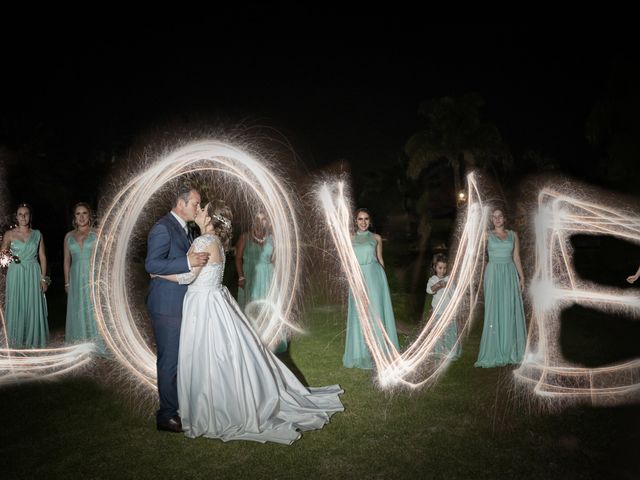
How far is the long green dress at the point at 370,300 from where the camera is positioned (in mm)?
8695

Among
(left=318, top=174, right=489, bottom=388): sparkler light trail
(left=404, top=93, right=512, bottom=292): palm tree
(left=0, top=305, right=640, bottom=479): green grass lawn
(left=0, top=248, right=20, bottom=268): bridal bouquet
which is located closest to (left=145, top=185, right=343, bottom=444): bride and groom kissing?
(left=0, top=305, right=640, bottom=479): green grass lawn

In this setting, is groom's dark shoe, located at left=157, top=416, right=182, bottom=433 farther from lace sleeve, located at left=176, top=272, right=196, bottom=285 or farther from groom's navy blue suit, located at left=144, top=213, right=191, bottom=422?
lace sleeve, located at left=176, top=272, right=196, bottom=285

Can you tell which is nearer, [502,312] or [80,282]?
[502,312]

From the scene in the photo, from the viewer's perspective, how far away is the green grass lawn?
5.20 meters

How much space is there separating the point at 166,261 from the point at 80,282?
4785mm

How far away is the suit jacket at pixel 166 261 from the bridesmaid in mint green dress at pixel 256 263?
11.8 feet

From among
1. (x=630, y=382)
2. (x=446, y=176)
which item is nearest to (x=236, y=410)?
(x=630, y=382)

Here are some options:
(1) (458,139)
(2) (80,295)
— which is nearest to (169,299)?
(2) (80,295)

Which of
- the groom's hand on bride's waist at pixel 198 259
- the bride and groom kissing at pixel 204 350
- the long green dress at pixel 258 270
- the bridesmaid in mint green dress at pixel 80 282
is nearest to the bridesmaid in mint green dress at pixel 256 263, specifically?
the long green dress at pixel 258 270

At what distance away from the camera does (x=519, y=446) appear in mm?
5605

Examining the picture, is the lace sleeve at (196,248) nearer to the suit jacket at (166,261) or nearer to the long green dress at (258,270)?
the suit jacket at (166,261)

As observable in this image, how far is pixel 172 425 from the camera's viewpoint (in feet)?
20.0

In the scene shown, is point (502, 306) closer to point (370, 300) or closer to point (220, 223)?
point (370, 300)

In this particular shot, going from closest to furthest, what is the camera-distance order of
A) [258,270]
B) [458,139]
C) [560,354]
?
[560,354]
[258,270]
[458,139]
